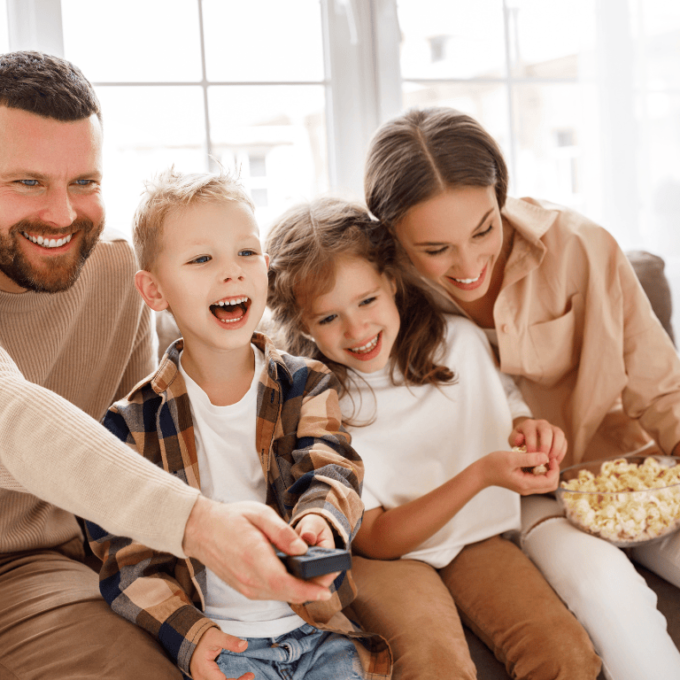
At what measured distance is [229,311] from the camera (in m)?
1.16

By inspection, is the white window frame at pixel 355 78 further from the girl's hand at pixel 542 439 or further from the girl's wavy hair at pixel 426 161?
the girl's hand at pixel 542 439

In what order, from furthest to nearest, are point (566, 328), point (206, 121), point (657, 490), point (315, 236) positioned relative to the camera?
point (206, 121) < point (566, 328) < point (315, 236) < point (657, 490)

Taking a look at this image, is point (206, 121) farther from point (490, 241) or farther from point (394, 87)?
point (490, 241)

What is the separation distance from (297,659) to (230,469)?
12.2 inches

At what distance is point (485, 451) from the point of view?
4.85ft

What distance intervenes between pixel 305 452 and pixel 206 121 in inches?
59.4

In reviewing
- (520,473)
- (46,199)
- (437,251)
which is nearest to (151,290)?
(46,199)

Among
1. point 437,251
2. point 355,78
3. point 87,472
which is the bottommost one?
point 87,472

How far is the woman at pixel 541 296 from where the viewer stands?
1379 millimetres

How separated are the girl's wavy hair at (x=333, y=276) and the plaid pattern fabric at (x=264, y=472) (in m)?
0.22

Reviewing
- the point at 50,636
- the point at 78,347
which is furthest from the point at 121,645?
the point at 78,347

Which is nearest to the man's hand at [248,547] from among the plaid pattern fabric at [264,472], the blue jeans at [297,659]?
the plaid pattern fabric at [264,472]

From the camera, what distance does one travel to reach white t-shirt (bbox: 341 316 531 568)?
1.39 meters

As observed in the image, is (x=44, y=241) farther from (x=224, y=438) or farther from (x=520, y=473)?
(x=520, y=473)
